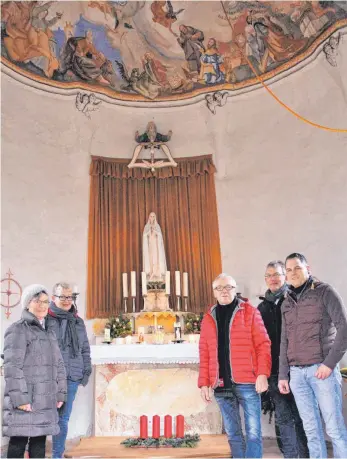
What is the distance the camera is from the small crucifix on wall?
8352 millimetres

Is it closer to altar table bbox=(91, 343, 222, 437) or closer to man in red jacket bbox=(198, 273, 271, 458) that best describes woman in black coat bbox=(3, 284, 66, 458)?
man in red jacket bbox=(198, 273, 271, 458)

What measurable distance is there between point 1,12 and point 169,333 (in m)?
5.38

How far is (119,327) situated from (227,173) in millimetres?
3105

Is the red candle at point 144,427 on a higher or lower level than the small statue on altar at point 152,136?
lower

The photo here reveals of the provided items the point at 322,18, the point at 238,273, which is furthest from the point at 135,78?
the point at 238,273

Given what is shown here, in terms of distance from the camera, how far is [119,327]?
721cm

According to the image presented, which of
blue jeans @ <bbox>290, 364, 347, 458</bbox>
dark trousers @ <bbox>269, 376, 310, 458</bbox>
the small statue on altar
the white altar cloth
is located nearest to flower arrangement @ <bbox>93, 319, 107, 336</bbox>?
the white altar cloth

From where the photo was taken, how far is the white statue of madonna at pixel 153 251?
7.67 metres

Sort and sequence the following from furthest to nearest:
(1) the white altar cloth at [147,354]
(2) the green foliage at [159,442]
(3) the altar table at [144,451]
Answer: (1) the white altar cloth at [147,354] → (2) the green foliage at [159,442] → (3) the altar table at [144,451]

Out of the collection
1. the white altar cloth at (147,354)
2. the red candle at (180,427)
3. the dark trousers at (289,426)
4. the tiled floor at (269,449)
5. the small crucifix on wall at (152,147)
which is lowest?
the tiled floor at (269,449)

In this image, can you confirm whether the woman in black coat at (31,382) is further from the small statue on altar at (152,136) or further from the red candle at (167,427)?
the small statue on altar at (152,136)

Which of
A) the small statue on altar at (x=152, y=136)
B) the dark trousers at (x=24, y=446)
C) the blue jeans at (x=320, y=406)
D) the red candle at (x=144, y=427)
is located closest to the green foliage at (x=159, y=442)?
the red candle at (x=144, y=427)

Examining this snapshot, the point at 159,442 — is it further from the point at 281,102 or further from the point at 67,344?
the point at 281,102

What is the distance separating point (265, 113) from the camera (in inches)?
323
